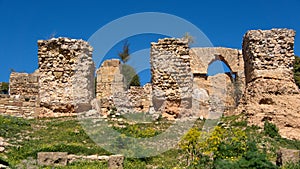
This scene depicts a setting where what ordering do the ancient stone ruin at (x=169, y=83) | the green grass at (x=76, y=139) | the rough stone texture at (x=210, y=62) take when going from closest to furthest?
the green grass at (x=76, y=139) < the ancient stone ruin at (x=169, y=83) < the rough stone texture at (x=210, y=62)

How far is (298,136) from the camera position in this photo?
1209cm

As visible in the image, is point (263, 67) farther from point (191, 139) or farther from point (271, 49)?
point (191, 139)

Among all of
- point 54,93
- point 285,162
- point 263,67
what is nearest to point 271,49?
Answer: point 263,67

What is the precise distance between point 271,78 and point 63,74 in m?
6.84

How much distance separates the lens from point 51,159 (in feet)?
27.9

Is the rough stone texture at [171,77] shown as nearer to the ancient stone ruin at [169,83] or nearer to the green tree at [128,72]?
the ancient stone ruin at [169,83]

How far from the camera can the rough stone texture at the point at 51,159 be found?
8.45 metres

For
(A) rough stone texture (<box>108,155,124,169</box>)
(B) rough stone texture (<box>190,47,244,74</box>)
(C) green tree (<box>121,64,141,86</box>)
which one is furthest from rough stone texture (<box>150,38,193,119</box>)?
(C) green tree (<box>121,64,141,86</box>)

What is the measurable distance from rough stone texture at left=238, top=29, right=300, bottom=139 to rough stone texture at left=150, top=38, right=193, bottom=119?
232cm

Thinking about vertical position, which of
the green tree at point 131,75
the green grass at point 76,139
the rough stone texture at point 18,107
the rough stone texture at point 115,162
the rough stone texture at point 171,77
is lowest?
the rough stone texture at point 115,162

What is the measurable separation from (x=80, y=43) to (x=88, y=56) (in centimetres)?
56

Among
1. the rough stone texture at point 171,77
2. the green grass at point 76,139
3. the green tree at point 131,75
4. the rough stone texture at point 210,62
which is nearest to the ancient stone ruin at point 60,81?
the green grass at point 76,139

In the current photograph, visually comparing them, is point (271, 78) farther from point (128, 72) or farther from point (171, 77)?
point (128, 72)

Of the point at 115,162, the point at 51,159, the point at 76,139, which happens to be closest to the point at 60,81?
the point at 76,139
